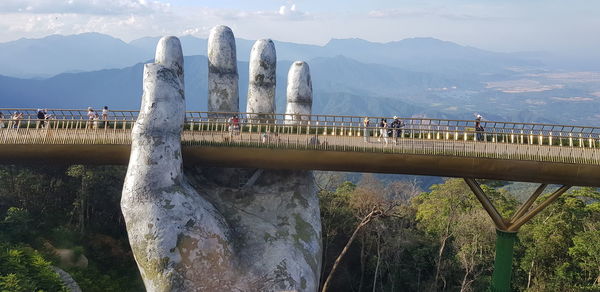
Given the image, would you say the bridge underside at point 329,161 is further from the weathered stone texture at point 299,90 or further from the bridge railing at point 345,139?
the weathered stone texture at point 299,90

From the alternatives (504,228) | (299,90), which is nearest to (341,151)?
(299,90)

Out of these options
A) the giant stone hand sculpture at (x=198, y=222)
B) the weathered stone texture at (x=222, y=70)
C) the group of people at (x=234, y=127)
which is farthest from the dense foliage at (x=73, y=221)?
the weathered stone texture at (x=222, y=70)

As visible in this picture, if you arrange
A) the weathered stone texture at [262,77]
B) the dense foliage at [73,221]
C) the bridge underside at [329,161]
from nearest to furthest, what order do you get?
the bridge underside at [329,161] < the dense foliage at [73,221] < the weathered stone texture at [262,77]

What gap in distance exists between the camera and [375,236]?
95.0 feet

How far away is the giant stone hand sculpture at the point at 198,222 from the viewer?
12.9 m

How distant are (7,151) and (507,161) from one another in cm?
1840

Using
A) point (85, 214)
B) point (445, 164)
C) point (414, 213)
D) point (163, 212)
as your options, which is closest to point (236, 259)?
point (163, 212)

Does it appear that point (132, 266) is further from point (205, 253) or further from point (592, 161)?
point (592, 161)

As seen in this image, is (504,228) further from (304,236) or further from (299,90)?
(299,90)

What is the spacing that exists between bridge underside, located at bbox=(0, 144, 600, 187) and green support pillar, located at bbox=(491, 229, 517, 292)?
2.76 meters

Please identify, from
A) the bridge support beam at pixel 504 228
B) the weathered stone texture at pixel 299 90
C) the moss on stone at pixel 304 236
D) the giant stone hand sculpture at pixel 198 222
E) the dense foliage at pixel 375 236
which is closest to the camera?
the giant stone hand sculpture at pixel 198 222

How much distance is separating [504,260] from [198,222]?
12382mm

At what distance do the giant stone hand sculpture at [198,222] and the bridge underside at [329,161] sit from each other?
1.49 m

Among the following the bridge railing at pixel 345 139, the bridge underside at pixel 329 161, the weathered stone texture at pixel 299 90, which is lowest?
the bridge underside at pixel 329 161
